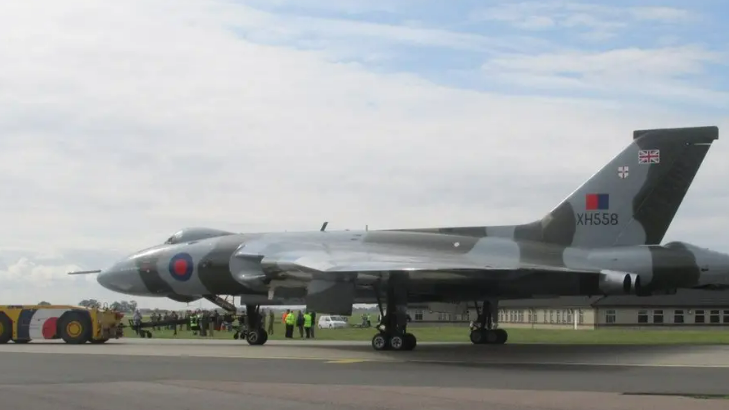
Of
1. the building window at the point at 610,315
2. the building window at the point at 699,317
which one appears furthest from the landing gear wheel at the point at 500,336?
the building window at the point at 699,317

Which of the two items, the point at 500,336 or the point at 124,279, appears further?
the point at 124,279

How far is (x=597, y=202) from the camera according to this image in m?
22.6

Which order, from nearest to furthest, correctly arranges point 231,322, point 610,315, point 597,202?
point 597,202
point 231,322
point 610,315

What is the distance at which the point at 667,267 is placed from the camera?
21344 millimetres

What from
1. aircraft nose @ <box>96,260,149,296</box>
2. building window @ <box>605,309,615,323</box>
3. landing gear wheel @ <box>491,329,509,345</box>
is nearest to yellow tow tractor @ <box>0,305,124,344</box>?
aircraft nose @ <box>96,260,149,296</box>

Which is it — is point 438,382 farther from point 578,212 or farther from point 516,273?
point 578,212

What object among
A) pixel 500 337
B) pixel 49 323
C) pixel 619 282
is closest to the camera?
pixel 619 282

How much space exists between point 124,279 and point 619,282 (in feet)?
51.1

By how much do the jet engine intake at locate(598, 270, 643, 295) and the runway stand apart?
1.46 meters

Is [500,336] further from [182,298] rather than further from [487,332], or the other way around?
[182,298]

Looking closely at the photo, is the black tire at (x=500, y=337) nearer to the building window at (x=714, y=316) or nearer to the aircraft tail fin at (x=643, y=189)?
the aircraft tail fin at (x=643, y=189)

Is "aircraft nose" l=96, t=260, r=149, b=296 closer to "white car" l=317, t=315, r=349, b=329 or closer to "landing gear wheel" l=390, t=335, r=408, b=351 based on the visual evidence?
"landing gear wheel" l=390, t=335, r=408, b=351

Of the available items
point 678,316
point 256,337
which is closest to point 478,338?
point 256,337

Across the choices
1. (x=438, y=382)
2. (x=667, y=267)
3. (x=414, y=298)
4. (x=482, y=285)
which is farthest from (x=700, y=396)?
(x=414, y=298)
